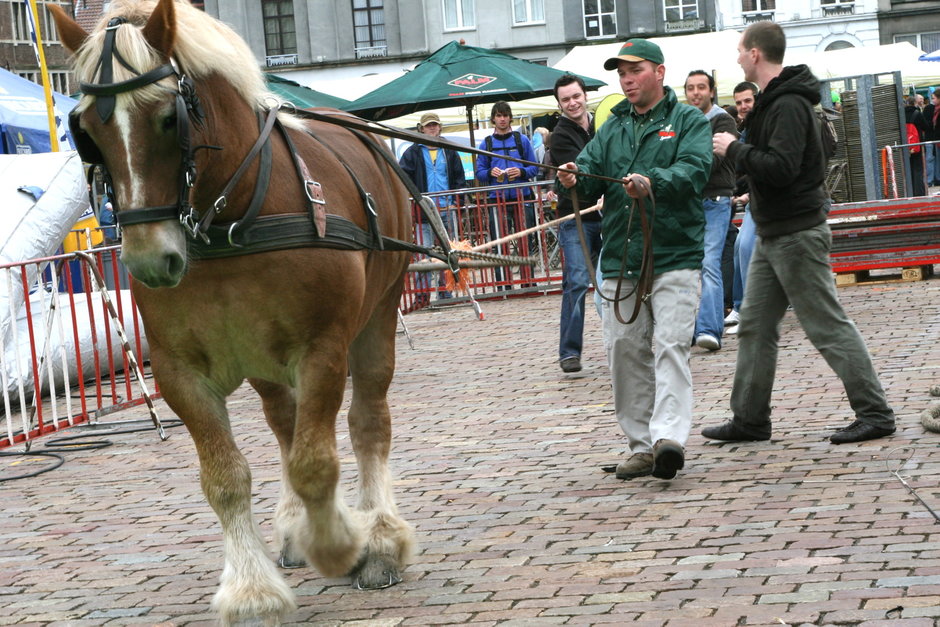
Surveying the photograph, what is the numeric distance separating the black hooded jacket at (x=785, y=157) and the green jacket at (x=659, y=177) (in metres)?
0.47

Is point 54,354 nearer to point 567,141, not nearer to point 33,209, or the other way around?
point 33,209

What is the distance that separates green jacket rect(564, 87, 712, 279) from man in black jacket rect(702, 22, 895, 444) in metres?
0.35

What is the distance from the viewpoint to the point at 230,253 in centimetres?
474

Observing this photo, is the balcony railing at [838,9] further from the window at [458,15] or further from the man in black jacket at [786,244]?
the man in black jacket at [786,244]

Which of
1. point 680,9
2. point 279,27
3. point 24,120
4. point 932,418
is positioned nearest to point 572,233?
point 932,418

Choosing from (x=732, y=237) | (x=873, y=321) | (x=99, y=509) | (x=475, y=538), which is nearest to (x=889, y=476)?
(x=475, y=538)

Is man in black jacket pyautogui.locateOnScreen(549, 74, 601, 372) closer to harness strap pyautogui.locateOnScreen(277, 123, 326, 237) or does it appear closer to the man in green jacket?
the man in green jacket

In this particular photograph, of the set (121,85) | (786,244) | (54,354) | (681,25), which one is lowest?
(54,354)

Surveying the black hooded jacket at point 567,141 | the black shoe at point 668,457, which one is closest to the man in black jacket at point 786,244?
the black shoe at point 668,457

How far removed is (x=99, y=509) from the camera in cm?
716

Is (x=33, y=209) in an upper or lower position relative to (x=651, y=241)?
upper

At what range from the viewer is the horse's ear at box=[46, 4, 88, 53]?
15.3 feet

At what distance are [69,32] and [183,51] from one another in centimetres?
45

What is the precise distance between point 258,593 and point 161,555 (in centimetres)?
147
